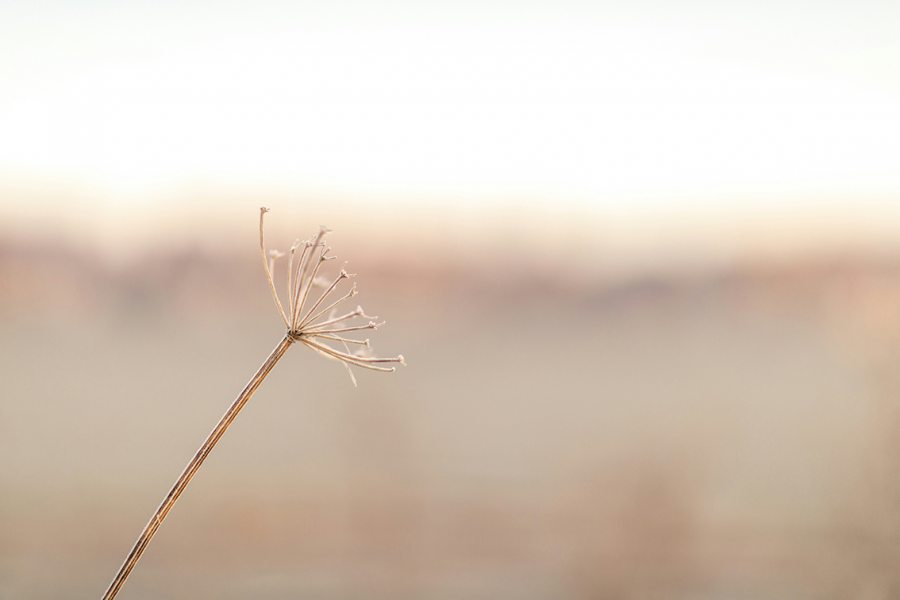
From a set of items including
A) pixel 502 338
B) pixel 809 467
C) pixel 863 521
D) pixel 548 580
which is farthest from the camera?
pixel 502 338

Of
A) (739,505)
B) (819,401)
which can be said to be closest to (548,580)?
(739,505)

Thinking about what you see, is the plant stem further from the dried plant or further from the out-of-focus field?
the out-of-focus field

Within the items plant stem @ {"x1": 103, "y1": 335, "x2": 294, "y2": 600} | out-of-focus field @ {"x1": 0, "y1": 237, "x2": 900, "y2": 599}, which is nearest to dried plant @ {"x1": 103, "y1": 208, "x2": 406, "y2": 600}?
plant stem @ {"x1": 103, "y1": 335, "x2": 294, "y2": 600}

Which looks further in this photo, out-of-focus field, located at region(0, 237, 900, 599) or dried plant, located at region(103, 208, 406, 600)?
out-of-focus field, located at region(0, 237, 900, 599)

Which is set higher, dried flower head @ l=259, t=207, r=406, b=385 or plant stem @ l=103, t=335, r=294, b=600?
dried flower head @ l=259, t=207, r=406, b=385

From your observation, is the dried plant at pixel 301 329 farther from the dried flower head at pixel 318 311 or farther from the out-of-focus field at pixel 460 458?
the out-of-focus field at pixel 460 458

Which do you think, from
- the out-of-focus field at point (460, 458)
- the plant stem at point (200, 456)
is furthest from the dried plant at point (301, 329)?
the out-of-focus field at point (460, 458)

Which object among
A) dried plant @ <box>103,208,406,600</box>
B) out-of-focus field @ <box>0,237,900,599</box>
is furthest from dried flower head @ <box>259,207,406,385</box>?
out-of-focus field @ <box>0,237,900,599</box>

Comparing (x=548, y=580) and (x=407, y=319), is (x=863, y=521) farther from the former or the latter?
(x=407, y=319)
